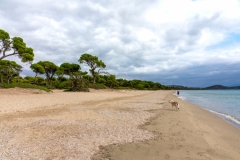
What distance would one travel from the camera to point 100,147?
19.4ft

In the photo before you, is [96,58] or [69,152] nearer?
[69,152]

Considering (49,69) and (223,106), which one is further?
(49,69)

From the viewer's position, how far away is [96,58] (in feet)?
190

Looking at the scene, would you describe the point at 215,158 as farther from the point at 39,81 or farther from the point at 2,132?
the point at 39,81

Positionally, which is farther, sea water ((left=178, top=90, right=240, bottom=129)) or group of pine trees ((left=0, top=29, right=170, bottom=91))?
group of pine trees ((left=0, top=29, right=170, bottom=91))

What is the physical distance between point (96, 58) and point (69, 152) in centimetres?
5367

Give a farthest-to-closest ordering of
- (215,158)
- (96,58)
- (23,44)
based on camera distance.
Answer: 1. (96,58)
2. (23,44)
3. (215,158)

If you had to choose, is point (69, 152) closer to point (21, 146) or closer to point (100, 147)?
point (100, 147)

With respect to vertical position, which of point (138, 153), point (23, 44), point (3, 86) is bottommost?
point (138, 153)

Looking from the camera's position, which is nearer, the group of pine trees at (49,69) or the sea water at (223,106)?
the sea water at (223,106)

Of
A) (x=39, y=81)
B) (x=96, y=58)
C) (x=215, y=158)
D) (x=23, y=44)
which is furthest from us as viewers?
(x=39, y=81)

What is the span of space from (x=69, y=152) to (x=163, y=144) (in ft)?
10.3

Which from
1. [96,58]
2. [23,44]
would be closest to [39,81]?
[96,58]

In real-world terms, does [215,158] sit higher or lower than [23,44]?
lower
